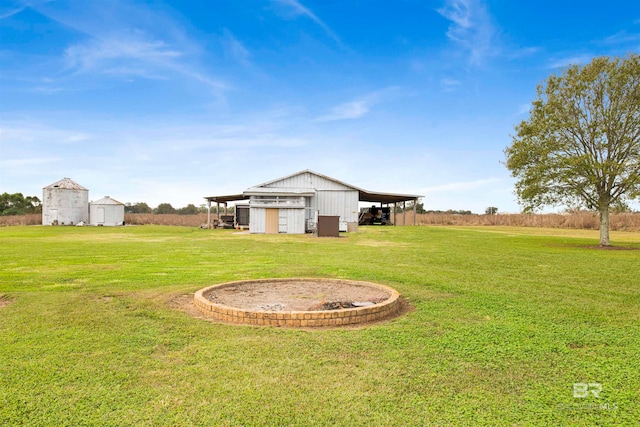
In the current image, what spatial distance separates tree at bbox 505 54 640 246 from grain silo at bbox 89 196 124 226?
3705cm

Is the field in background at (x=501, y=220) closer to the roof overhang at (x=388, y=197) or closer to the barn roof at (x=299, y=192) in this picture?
the roof overhang at (x=388, y=197)

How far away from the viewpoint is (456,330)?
518cm

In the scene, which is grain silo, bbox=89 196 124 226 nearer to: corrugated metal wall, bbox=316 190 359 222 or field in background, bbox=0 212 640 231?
field in background, bbox=0 212 640 231

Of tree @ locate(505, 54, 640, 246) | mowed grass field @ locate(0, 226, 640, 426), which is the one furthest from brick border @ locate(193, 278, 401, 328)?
tree @ locate(505, 54, 640, 246)

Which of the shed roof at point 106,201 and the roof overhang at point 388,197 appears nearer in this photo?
the roof overhang at point 388,197

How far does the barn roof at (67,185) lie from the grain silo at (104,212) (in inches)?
100

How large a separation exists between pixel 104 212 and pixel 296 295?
129ft

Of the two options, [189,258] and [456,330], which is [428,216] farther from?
[456,330]

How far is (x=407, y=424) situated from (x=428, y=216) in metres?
50.2

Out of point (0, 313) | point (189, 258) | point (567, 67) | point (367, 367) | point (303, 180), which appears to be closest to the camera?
point (367, 367)

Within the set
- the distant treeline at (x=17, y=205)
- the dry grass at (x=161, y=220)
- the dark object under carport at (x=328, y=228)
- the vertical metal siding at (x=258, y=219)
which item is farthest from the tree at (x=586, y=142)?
the distant treeline at (x=17, y=205)

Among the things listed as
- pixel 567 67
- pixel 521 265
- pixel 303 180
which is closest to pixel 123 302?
pixel 521 265

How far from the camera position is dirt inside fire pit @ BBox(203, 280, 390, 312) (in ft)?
20.2

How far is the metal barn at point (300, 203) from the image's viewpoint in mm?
27656
